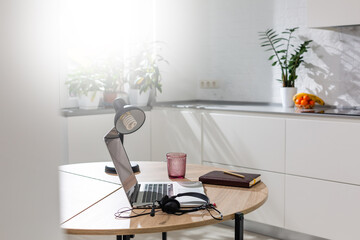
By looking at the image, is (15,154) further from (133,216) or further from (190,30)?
(190,30)

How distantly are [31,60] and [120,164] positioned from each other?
120 centimetres

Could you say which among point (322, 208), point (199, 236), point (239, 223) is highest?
point (239, 223)

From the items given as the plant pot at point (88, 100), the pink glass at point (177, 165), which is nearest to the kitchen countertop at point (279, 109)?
the plant pot at point (88, 100)

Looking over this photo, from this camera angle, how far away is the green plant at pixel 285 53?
3.48 metres

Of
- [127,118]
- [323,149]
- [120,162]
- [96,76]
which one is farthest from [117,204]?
[96,76]

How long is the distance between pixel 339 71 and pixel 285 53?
A: 511 millimetres

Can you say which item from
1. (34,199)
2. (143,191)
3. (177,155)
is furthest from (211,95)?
(34,199)

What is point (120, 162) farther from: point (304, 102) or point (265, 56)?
point (265, 56)

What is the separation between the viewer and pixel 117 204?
4.86 feet

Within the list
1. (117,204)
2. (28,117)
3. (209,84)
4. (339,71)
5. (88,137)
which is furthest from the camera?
(209,84)

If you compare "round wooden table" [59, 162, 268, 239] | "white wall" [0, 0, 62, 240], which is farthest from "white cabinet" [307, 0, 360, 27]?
"white wall" [0, 0, 62, 240]

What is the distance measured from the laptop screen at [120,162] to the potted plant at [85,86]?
2148 mm

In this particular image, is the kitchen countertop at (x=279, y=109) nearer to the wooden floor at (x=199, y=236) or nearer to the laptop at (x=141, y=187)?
the wooden floor at (x=199, y=236)

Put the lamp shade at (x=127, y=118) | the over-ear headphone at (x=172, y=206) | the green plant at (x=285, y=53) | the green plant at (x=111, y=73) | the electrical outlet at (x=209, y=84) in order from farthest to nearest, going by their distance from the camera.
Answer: the electrical outlet at (x=209, y=84) → the green plant at (x=111, y=73) → the green plant at (x=285, y=53) → the lamp shade at (x=127, y=118) → the over-ear headphone at (x=172, y=206)
